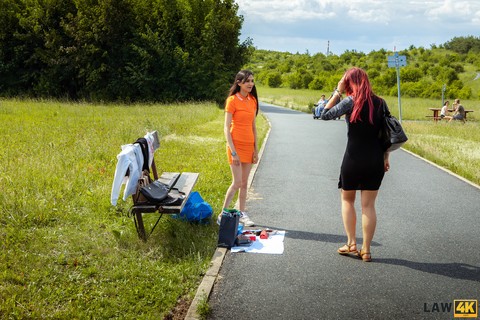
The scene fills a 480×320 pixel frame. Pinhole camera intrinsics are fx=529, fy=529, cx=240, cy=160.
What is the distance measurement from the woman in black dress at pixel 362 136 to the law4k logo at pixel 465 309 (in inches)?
47.4

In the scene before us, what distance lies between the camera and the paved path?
180 inches

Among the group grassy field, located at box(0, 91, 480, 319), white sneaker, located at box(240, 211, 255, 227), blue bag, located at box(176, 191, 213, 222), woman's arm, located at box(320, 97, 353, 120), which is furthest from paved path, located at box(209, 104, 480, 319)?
woman's arm, located at box(320, 97, 353, 120)

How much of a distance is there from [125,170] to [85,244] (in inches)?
39.0

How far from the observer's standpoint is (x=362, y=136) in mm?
5438

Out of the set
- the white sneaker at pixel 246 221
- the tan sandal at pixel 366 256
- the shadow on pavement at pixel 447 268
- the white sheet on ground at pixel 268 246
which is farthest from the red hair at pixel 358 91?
the white sneaker at pixel 246 221

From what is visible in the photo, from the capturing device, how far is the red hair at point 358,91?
5316 mm

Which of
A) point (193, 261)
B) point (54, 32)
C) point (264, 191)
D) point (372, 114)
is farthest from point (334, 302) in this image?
point (54, 32)

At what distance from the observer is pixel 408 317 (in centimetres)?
438

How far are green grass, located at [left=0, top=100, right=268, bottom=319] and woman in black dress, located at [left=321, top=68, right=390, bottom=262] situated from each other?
175cm

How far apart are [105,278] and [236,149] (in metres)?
2.49

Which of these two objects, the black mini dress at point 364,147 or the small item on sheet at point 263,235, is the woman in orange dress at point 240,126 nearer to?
the small item on sheet at point 263,235

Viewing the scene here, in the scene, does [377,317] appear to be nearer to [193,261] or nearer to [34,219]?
[193,261]

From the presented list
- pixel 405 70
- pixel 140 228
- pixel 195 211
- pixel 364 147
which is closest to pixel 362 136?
pixel 364 147

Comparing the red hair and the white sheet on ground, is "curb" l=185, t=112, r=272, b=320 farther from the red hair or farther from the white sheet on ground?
the red hair
